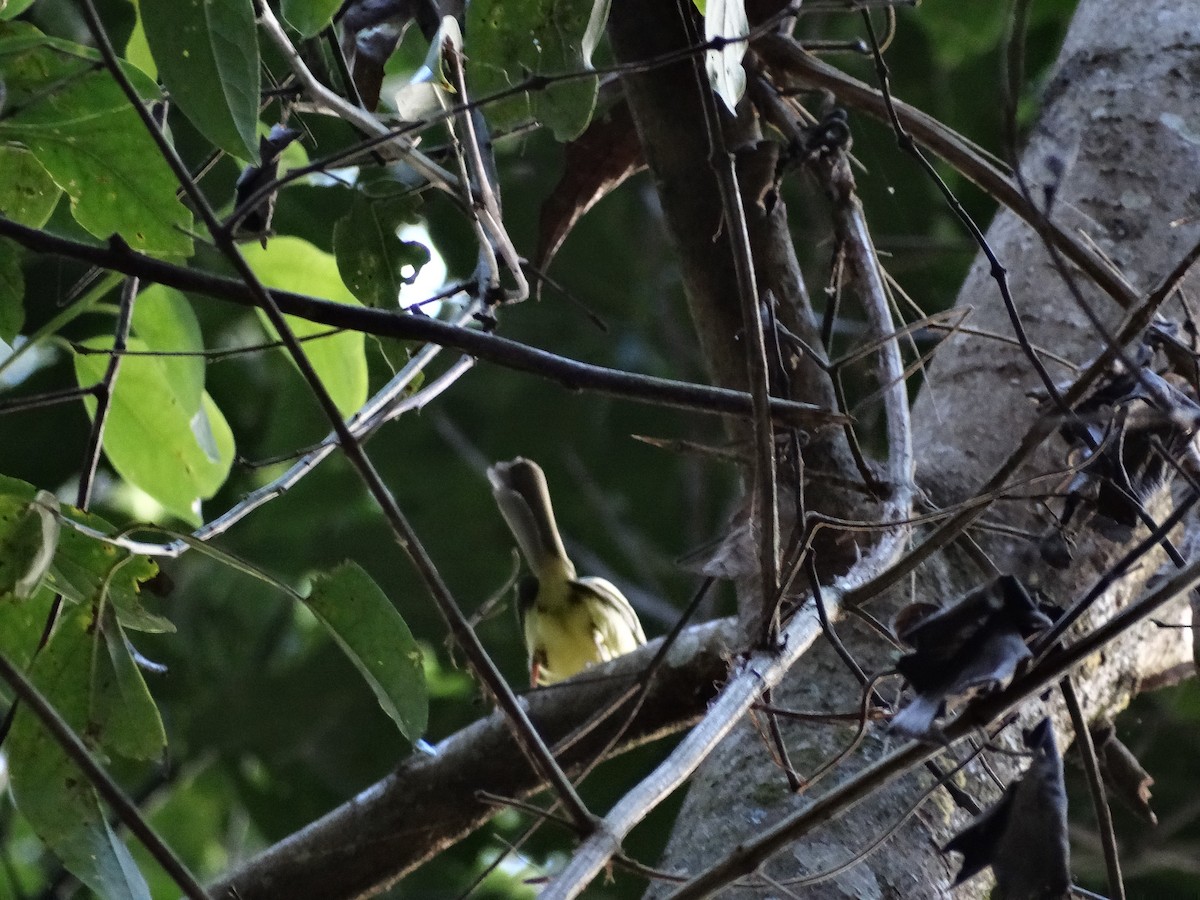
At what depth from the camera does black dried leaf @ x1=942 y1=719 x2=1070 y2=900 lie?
0.63 meters

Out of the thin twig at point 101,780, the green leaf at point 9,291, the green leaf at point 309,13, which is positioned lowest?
the thin twig at point 101,780

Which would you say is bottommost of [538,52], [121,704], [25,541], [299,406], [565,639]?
[565,639]

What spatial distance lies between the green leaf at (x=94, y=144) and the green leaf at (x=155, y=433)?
0.26 m

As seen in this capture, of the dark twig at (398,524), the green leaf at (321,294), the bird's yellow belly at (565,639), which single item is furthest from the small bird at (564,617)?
the dark twig at (398,524)

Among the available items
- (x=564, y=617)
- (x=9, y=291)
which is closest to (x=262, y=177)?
(x=9, y=291)

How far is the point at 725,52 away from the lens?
817 mm

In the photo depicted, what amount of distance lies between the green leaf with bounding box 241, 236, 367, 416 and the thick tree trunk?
1.61ft

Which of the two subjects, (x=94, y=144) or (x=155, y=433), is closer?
(x=94, y=144)

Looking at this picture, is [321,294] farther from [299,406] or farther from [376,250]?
[299,406]

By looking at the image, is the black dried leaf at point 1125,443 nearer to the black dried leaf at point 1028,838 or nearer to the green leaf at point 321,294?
the black dried leaf at point 1028,838

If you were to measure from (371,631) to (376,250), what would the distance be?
0.35 m

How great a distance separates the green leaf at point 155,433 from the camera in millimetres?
1134

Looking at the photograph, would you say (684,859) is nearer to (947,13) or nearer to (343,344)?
(343,344)

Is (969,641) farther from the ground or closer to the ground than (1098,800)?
farther from the ground
